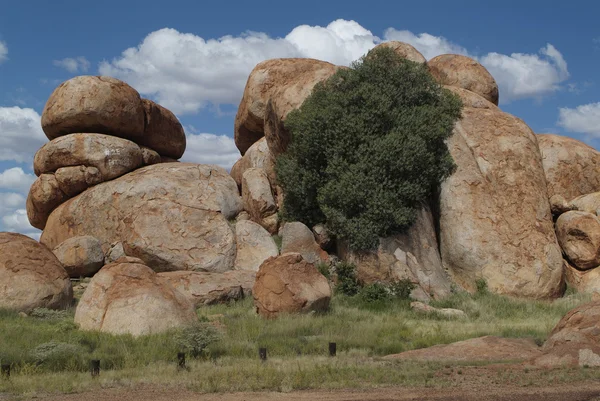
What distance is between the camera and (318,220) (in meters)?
29.9

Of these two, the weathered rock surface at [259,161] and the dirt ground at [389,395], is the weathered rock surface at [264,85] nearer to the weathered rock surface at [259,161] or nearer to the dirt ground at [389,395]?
the weathered rock surface at [259,161]

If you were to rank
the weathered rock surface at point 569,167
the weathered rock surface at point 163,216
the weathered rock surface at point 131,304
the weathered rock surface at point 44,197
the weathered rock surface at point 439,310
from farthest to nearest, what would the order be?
the weathered rock surface at point 44,197 → the weathered rock surface at point 569,167 → the weathered rock surface at point 163,216 → the weathered rock surface at point 439,310 → the weathered rock surface at point 131,304

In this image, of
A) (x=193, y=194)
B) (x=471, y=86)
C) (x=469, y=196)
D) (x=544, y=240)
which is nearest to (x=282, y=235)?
(x=193, y=194)

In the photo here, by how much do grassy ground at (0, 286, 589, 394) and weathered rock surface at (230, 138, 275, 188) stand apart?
11676mm

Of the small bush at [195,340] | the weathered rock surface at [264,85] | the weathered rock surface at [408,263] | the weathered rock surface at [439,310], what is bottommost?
the small bush at [195,340]

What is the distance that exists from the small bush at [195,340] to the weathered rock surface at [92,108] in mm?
18110

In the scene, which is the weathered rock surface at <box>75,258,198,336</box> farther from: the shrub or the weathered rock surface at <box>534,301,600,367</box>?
the shrub

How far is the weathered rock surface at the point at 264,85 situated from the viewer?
33.1 m

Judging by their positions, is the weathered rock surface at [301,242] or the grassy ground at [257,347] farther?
the weathered rock surface at [301,242]

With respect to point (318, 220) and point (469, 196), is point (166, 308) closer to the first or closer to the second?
point (318, 220)

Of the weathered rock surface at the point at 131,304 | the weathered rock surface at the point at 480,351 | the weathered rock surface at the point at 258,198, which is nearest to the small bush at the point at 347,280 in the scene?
the weathered rock surface at the point at 258,198

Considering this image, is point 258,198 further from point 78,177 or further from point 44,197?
point 44,197

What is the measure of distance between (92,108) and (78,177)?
3158mm

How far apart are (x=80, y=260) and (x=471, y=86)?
20356mm
